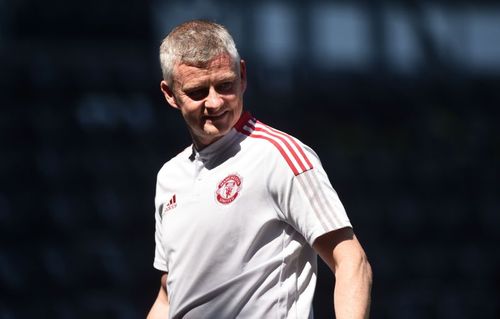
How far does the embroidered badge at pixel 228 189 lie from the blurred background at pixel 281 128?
22.0 feet

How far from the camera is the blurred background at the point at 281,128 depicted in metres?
8.99

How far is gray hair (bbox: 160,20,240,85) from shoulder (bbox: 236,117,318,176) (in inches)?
5.9

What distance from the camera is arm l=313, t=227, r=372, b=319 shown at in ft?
6.40

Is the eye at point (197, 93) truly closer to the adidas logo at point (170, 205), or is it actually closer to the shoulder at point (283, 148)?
the shoulder at point (283, 148)

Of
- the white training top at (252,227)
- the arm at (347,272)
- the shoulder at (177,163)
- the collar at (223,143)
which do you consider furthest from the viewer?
the shoulder at (177,163)

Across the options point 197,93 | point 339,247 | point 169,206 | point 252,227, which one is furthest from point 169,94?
point 339,247

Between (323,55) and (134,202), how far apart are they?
2790 millimetres

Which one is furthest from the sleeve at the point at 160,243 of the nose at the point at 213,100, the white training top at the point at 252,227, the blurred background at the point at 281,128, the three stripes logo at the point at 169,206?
the blurred background at the point at 281,128

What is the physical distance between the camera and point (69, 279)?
886cm

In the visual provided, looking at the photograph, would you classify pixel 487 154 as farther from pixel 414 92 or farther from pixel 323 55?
pixel 323 55

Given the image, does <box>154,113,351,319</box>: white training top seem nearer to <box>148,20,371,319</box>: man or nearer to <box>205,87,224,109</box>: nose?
<box>148,20,371,319</box>: man

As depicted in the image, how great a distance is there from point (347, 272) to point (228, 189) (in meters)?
0.30

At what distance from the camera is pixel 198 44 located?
211cm

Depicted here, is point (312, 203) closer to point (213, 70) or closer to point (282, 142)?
point (282, 142)
